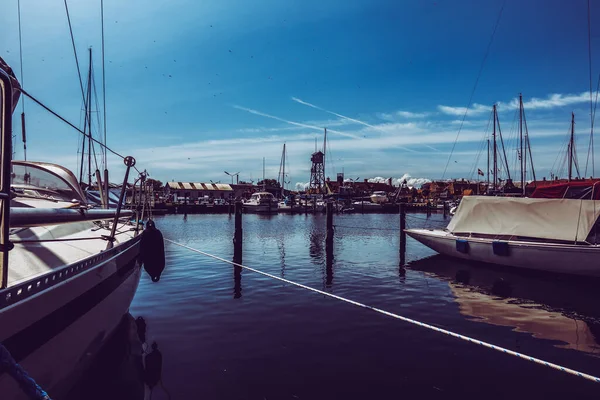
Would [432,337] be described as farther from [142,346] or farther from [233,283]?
[233,283]

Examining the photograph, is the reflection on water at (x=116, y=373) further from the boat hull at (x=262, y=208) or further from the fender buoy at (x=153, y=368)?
the boat hull at (x=262, y=208)

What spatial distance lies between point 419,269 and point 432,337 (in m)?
8.32

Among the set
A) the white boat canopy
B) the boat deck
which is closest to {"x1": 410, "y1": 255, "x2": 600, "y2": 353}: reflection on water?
the white boat canopy

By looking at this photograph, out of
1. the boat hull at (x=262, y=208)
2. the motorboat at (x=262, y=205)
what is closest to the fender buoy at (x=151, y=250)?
the motorboat at (x=262, y=205)

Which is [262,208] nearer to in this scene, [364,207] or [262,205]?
[262,205]

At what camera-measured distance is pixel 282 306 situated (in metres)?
9.76

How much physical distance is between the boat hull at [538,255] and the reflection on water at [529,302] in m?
0.39

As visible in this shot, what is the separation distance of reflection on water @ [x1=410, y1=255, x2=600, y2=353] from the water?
0.03 meters

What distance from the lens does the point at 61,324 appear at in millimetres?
3619

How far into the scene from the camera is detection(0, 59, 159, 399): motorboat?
267 cm

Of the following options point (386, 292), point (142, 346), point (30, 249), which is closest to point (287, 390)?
point (142, 346)

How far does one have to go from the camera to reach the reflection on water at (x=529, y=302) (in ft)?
26.6

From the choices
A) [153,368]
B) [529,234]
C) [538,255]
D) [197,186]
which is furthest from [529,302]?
[197,186]

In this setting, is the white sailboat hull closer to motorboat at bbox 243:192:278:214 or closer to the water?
motorboat at bbox 243:192:278:214
